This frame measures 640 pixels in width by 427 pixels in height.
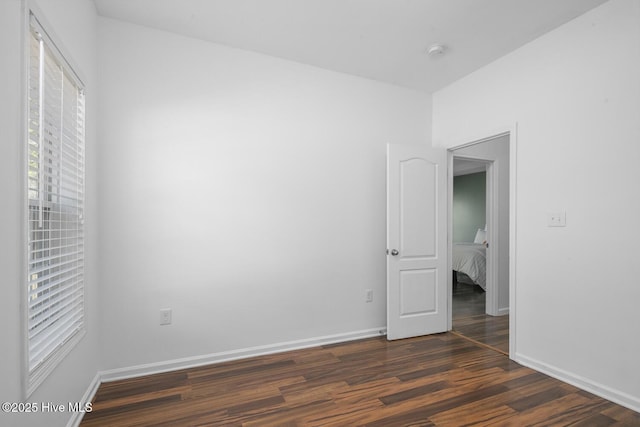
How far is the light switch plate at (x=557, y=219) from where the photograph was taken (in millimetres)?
2525

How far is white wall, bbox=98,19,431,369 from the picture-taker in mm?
2555

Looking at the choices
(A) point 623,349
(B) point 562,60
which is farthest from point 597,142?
(A) point 623,349

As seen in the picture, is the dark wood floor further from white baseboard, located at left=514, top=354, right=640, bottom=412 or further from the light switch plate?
the light switch plate

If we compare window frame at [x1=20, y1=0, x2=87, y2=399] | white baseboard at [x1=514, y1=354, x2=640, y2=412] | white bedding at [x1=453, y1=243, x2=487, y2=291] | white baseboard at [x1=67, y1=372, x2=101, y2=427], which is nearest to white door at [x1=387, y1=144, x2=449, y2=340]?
white baseboard at [x1=514, y1=354, x2=640, y2=412]

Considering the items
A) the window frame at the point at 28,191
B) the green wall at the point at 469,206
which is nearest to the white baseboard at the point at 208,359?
the window frame at the point at 28,191

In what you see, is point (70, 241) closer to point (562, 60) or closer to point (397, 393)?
point (397, 393)

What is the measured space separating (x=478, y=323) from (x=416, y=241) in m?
1.46

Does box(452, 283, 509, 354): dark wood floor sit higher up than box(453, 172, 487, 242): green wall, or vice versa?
box(453, 172, 487, 242): green wall

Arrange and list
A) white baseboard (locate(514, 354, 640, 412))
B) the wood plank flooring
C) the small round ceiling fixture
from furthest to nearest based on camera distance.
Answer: the small round ceiling fixture → white baseboard (locate(514, 354, 640, 412)) → the wood plank flooring

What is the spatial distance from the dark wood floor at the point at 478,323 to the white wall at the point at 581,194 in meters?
0.53

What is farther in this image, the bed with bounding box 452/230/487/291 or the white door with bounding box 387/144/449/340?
the bed with bounding box 452/230/487/291

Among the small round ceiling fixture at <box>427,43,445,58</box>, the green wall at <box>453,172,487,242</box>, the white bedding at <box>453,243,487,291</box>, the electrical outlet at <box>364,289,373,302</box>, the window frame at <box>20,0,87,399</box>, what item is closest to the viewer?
the window frame at <box>20,0,87,399</box>

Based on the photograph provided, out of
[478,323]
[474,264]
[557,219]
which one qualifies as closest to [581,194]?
[557,219]

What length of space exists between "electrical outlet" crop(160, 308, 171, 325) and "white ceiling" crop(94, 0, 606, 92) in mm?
2331
